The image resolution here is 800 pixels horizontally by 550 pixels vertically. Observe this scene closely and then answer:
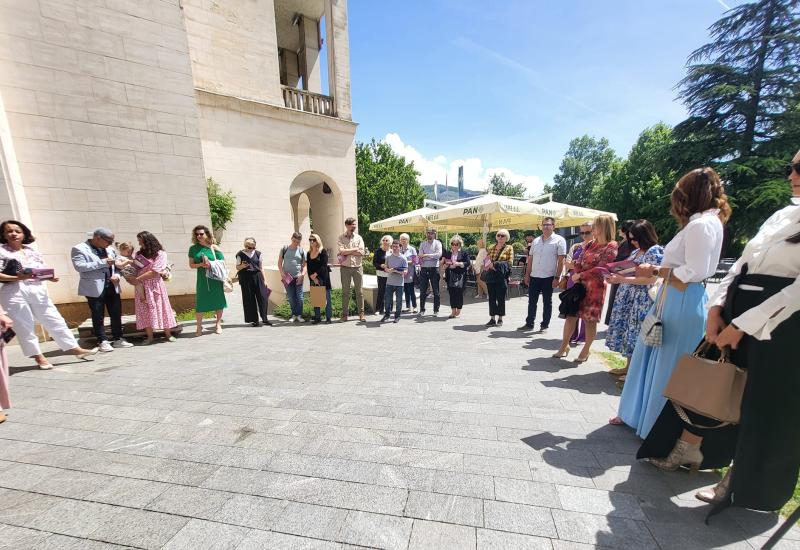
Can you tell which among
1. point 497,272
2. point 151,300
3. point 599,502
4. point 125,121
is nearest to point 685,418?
point 599,502

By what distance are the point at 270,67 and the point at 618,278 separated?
42.2 ft

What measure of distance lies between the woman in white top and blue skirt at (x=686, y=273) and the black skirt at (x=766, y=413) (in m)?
0.45

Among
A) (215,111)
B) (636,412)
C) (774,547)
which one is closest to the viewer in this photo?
(774,547)

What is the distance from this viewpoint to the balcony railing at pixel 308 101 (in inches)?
452

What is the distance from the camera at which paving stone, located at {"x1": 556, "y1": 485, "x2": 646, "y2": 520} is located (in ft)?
5.80

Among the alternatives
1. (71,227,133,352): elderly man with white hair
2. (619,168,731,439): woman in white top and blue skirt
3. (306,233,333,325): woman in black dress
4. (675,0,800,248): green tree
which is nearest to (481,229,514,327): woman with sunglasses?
(306,233,333,325): woman in black dress

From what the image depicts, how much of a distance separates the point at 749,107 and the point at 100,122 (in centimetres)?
2528

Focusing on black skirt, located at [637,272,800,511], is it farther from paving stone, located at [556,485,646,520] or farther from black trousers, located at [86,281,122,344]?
black trousers, located at [86,281,122,344]

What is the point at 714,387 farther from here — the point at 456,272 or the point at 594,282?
the point at 456,272

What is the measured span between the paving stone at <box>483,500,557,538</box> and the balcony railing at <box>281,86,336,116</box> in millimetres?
A: 12999

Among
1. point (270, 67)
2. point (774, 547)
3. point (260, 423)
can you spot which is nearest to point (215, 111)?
point (270, 67)

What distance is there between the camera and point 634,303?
3.54 m

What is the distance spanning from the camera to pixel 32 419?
2.93 m

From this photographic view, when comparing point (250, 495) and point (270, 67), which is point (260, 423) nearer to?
point (250, 495)
